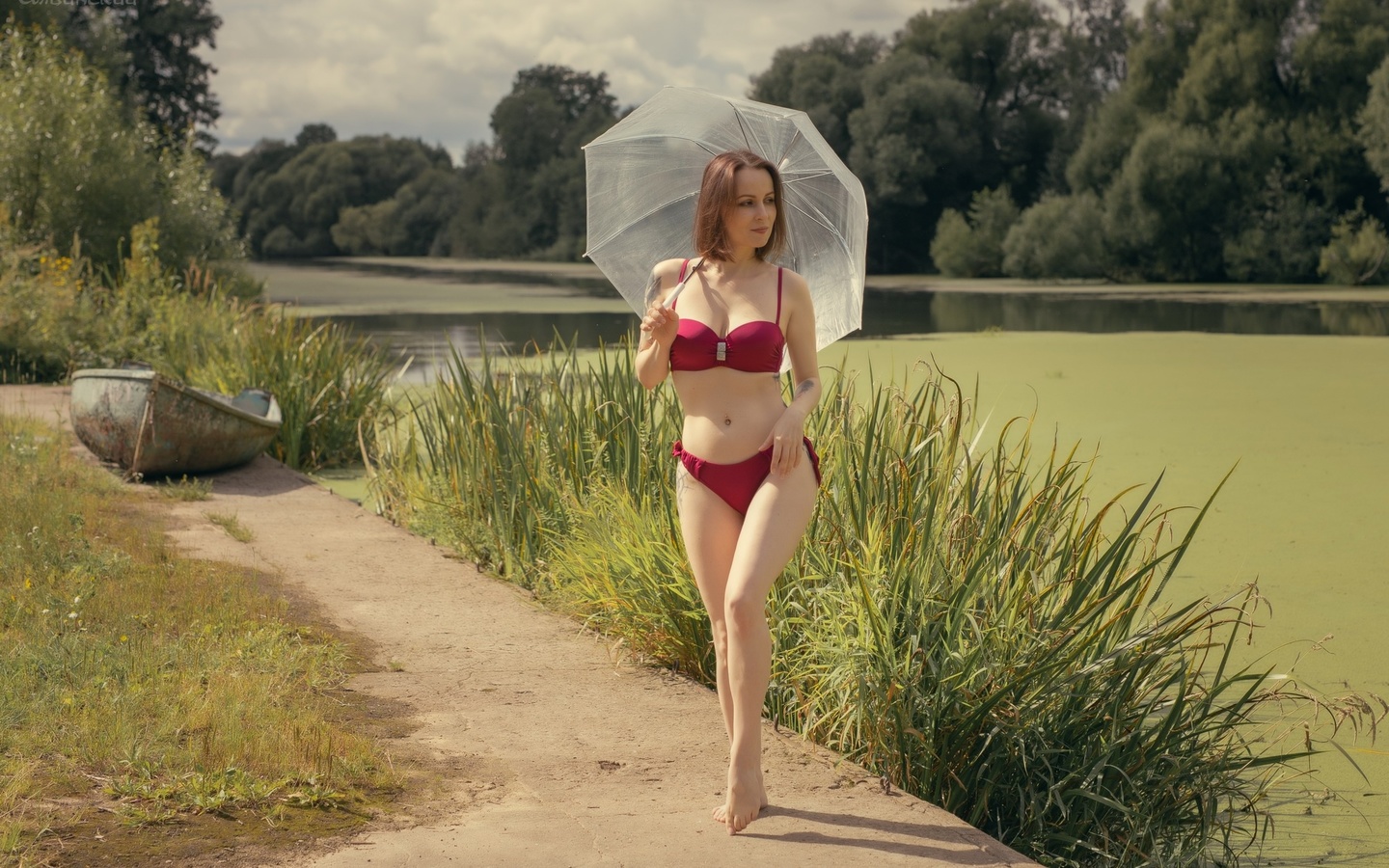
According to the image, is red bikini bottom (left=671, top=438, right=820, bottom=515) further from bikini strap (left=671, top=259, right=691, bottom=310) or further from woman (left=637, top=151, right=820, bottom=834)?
bikini strap (left=671, top=259, right=691, bottom=310)

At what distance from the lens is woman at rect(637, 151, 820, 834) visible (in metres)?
2.97

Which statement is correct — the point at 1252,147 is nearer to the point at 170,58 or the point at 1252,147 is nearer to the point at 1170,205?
the point at 1170,205

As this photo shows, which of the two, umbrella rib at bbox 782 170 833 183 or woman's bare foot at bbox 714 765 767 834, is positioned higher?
umbrella rib at bbox 782 170 833 183

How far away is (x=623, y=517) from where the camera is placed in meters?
4.93

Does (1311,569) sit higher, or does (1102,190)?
(1102,190)

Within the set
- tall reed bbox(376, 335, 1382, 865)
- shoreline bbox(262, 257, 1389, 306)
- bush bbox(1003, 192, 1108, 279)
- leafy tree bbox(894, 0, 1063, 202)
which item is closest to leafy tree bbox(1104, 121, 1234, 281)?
bush bbox(1003, 192, 1108, 279)

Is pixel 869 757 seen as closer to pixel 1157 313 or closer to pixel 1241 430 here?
pixel 1241 430

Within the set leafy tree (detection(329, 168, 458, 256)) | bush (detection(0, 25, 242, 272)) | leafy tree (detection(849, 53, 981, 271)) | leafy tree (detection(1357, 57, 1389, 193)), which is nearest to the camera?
bush (detection(0, 25, 242, 272))

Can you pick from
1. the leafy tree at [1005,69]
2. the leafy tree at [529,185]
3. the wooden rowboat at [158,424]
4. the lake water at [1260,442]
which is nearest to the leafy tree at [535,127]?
the leafy tree at [529,185]

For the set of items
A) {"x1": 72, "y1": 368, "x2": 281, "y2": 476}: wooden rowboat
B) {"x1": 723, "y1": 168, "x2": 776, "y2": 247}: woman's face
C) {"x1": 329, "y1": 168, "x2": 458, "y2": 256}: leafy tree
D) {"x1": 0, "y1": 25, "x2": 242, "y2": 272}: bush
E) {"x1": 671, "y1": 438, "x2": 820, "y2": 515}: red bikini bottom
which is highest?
{"x1": 329, "y1": 168, "x2": 458, "y2": 256}: leafy tree

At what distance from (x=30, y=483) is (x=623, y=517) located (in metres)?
Result: 3.54

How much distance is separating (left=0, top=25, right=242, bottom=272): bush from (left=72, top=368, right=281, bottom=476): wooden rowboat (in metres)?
8.00

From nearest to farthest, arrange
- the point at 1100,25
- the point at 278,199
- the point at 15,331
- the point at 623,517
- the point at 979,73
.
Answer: the point at 623,517
the point at 15,331
the point at 979,73
the point at 1100,25
the point at 278,199

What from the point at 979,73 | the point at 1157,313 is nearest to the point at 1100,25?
the point at 979,73
